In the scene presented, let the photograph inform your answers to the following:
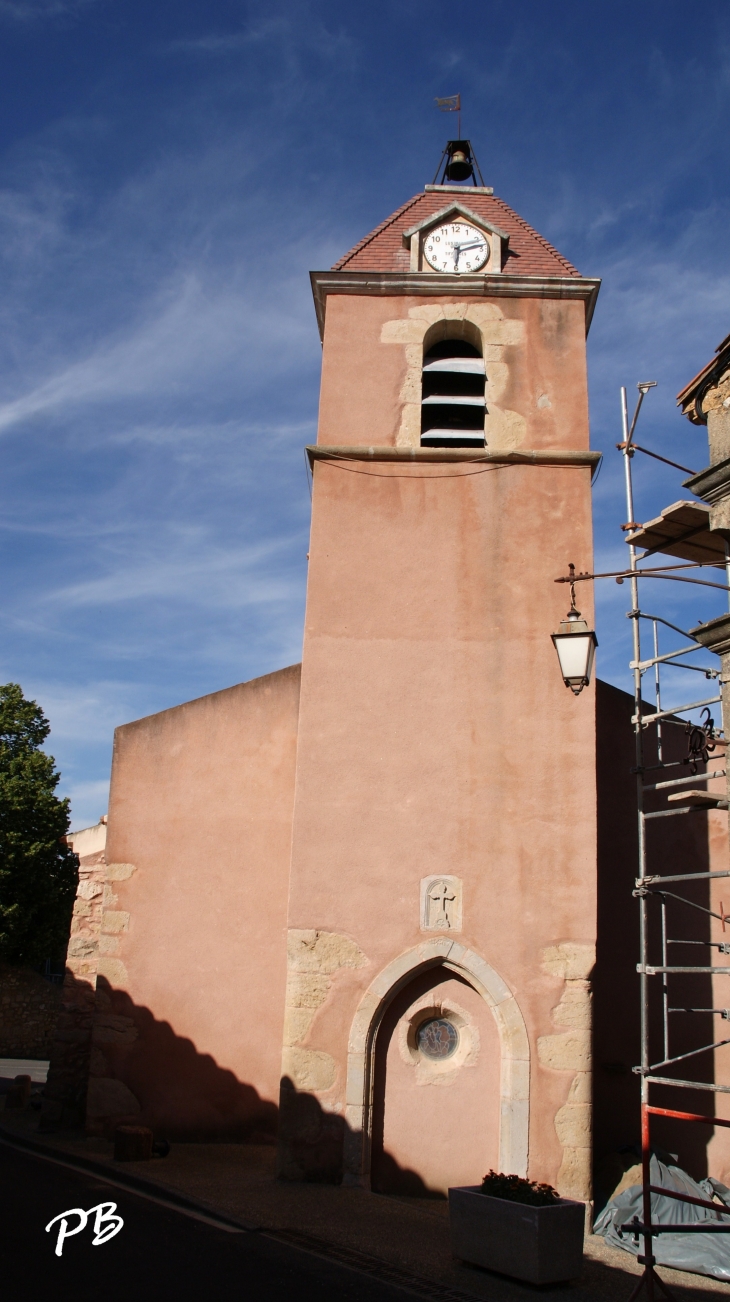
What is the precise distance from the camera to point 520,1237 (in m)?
5.90

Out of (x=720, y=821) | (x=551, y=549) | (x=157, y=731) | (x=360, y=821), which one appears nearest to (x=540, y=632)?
(x=551, y=549)

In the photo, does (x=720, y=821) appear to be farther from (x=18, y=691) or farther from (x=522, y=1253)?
(x=18, y=691)

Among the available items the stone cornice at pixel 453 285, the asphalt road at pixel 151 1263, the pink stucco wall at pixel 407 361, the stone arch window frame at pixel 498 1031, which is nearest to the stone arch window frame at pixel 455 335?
the pink stucco wall at pixel 407 361

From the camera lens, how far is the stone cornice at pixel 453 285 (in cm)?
1006

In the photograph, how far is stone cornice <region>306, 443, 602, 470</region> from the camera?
9391mm

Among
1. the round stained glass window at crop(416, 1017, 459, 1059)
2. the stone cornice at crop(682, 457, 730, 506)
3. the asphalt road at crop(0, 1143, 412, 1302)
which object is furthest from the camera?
the round stained glass window at crop(416, 1017, 459, 1059)

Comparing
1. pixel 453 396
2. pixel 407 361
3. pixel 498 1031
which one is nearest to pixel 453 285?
pixel 407 361

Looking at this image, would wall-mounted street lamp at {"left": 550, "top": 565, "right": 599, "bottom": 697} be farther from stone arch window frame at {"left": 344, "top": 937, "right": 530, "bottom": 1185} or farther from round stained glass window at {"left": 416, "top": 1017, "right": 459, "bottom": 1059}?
round stained glass window at {"left": 416, "top": 1017, "right": 459, "bottom": 1059}

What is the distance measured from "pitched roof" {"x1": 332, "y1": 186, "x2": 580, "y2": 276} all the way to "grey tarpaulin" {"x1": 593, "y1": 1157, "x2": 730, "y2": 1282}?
27.5 feet

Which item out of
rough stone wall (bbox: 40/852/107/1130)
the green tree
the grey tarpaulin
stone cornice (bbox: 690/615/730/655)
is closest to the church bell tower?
the grey tarpaulin

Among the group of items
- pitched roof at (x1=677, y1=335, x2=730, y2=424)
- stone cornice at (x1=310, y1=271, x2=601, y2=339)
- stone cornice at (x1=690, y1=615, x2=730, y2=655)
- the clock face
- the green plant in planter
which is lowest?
the green plant in planter

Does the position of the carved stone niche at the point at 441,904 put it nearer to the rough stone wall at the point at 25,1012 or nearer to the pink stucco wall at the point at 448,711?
the pink stucco wall at the point at 448,711

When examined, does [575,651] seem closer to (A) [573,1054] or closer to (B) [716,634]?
(B) [716,634]

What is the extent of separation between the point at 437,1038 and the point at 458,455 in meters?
5.15
